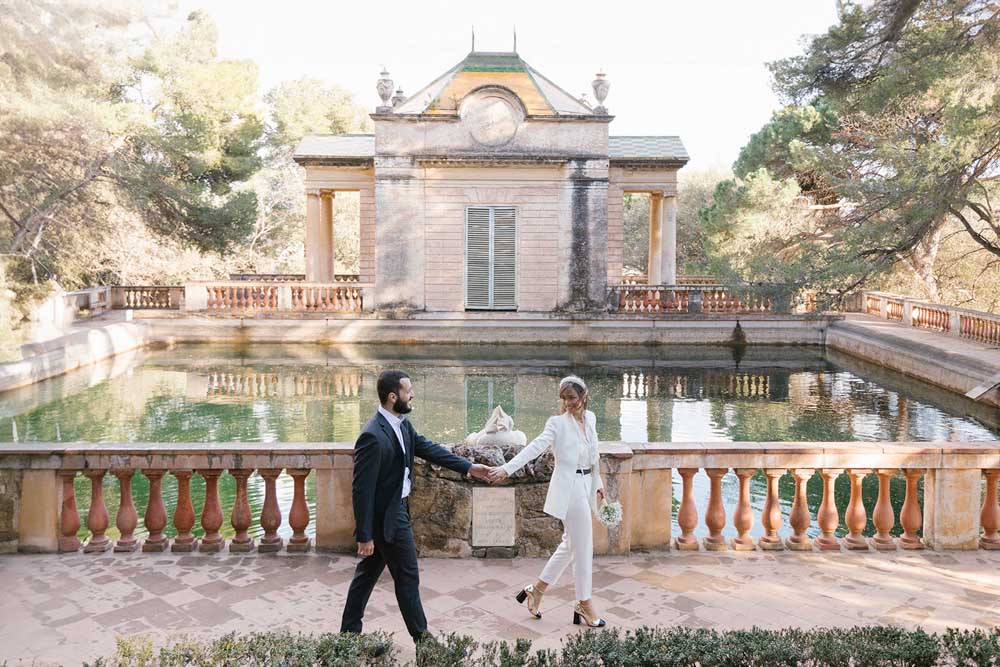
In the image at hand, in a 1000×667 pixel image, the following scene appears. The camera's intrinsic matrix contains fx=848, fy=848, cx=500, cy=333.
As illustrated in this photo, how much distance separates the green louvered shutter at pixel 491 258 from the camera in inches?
912

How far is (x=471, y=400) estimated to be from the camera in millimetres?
14812

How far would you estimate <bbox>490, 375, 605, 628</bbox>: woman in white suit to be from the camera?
4.74 metres

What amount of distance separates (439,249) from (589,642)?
65.4ft

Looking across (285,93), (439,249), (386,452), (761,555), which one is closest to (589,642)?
(386,452)

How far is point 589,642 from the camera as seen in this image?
3.70 m

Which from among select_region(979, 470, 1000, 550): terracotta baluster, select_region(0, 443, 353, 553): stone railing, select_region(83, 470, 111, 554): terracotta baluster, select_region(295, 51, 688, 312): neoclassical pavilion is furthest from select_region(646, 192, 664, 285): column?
select_region(83, 470, 111, 554): terracotta baluster

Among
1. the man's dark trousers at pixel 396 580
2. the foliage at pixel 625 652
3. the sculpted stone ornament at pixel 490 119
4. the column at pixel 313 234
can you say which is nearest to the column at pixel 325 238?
the column at pixel 313 234

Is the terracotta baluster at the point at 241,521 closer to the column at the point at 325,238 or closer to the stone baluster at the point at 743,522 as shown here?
the stone baluster at the point at 743,522

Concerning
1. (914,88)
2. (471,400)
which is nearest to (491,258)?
(471,400)

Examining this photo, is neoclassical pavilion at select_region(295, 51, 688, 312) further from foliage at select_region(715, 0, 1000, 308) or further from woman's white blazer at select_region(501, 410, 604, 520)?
→ woman's white blazer at select_region(501, 410, 604, 520)

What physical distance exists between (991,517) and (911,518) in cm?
57

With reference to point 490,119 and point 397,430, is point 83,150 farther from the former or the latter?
point 397,430

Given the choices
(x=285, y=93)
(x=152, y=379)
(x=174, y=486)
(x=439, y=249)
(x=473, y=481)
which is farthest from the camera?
(x=285, y=93)

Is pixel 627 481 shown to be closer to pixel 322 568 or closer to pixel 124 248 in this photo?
pixel 322 568
